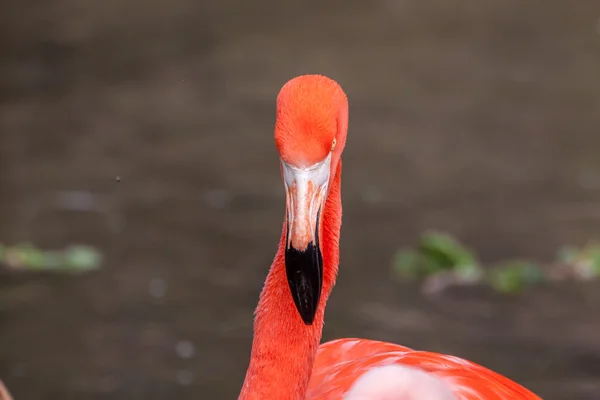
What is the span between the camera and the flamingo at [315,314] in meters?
2.23

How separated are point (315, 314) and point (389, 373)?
40 cm

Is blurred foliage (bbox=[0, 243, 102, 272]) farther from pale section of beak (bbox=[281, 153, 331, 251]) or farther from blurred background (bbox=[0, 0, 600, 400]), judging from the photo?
pale section of beak (bbox=[281, 153, 331, 251])

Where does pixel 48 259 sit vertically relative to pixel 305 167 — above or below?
below

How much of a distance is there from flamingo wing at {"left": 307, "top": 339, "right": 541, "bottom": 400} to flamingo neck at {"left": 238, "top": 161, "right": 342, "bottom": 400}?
15cm

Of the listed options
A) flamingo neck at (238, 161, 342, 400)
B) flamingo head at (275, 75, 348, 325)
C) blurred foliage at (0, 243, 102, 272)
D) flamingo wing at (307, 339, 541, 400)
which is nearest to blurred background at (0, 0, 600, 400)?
blurred foliage at (0, 243, 102, 272)

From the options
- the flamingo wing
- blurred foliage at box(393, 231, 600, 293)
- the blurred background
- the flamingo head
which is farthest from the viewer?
blurred foliage at box(393, 231, 600, 293)

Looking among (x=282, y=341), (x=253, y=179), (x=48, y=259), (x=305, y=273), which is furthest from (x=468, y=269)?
(x=305, y=273)

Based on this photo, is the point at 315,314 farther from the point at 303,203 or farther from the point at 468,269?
the point at 468,269

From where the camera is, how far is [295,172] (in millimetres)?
2246

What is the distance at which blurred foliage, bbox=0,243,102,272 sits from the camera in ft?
17.1

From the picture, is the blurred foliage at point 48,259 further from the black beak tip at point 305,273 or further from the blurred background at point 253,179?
the black beak tip at point 305,273

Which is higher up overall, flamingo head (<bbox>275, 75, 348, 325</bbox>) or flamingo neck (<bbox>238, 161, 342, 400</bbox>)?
flamingo head (<bbox>275, 75, 348, 325</bbox>)

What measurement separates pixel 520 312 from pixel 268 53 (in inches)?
153

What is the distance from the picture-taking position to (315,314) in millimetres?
2475
